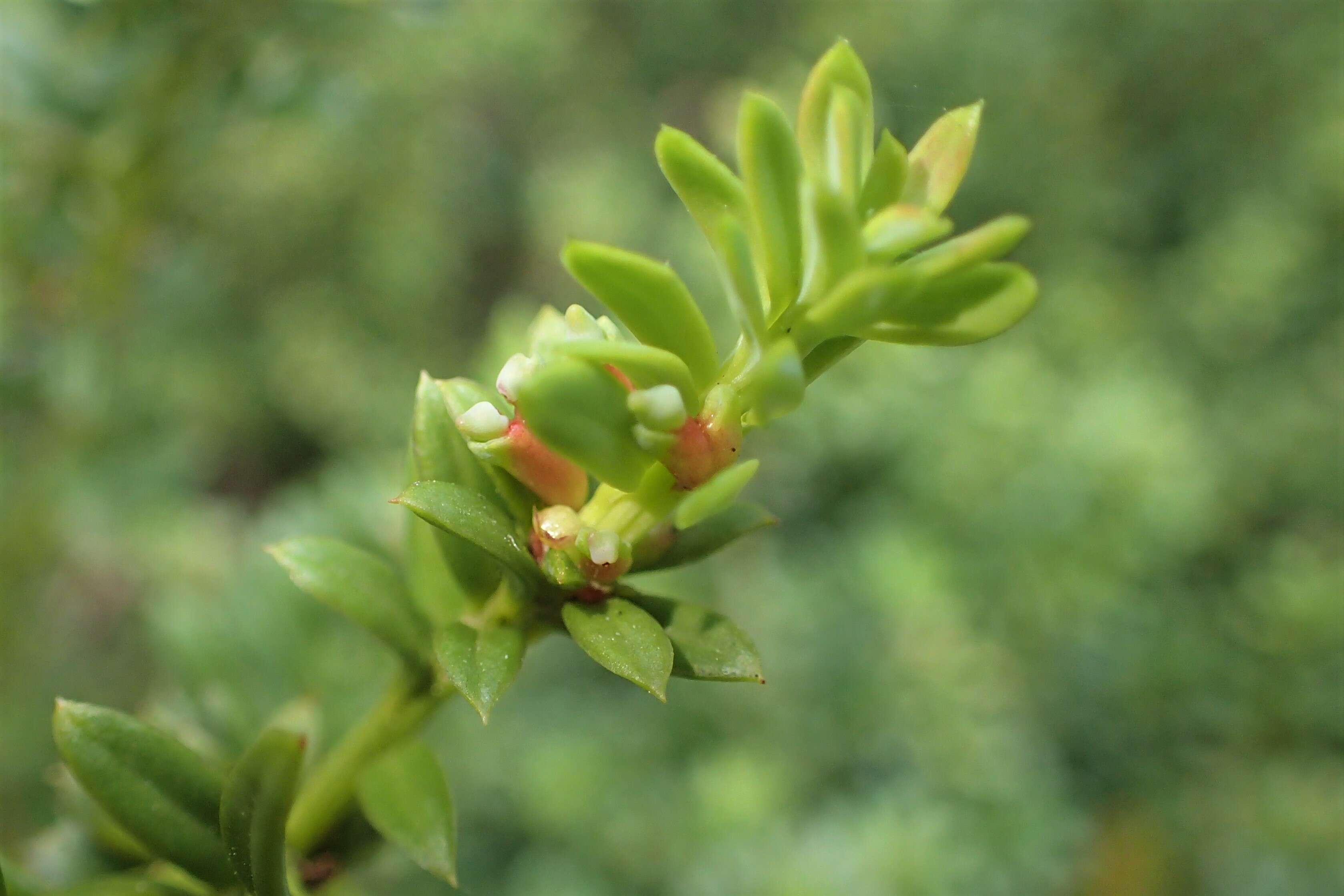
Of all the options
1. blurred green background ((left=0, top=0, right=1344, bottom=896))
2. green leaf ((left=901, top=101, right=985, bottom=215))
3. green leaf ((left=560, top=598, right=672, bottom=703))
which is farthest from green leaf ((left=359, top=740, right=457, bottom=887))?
green leaf ((left=901, top=101, right=985, bottom=215))

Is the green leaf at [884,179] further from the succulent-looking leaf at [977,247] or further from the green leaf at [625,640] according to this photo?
the green leaf at [625,640]

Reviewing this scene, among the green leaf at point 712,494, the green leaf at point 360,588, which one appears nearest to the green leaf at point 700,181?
the green leaf at point 712,494

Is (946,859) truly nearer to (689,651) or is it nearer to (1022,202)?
(689,651)

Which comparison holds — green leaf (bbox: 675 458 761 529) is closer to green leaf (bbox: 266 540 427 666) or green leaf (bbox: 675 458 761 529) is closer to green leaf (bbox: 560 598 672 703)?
green leaf (bbox: 560 598 672 703)

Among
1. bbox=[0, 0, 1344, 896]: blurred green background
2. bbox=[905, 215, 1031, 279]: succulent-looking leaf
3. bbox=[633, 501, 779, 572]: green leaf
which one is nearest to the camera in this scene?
bbox=[905, 215, 1031, 279]: succulent-looking leaf

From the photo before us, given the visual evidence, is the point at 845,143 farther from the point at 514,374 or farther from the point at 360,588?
the point at 360,588
